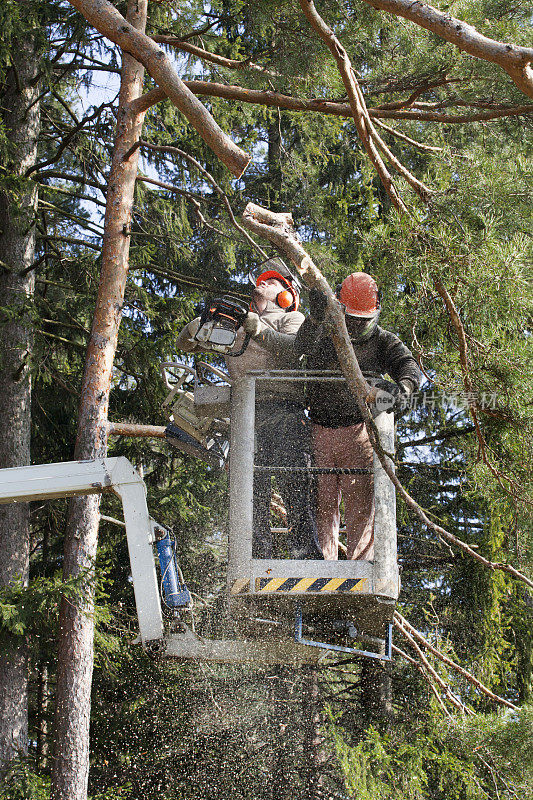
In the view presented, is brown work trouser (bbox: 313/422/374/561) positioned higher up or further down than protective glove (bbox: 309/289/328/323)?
further down

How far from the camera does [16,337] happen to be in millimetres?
8234

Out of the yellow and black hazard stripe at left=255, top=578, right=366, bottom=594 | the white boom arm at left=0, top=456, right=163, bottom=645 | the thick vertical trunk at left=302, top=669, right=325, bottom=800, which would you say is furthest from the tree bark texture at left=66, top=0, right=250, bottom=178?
the thick vertical trunk at left=302, top=669, right=325, bottom=800

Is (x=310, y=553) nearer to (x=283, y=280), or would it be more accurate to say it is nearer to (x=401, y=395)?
(x=401, y=395)

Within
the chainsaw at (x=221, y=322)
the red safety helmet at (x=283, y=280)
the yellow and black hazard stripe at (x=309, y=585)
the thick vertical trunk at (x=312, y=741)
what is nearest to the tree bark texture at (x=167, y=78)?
the chainsaw at (x=221, y=322)

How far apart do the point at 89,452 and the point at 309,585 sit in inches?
105

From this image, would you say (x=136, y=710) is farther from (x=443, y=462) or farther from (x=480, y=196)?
(x=480, y=196)

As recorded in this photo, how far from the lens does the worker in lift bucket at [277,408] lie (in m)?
5.48

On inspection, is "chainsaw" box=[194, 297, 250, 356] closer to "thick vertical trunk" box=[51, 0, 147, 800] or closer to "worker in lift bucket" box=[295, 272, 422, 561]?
"worker in lift bucket" box=[295, 272, 422, 561]

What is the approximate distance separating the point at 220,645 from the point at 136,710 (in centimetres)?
426

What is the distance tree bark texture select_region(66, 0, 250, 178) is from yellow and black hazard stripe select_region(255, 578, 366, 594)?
8.11ft

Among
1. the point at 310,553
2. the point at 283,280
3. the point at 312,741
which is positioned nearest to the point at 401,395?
the point at 310,553

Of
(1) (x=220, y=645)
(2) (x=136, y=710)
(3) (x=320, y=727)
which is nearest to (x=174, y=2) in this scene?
(1) (x=220, y=645)

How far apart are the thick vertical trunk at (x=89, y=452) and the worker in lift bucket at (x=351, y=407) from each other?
7.34 ft

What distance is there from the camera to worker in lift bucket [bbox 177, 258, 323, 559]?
5480 millimetres
